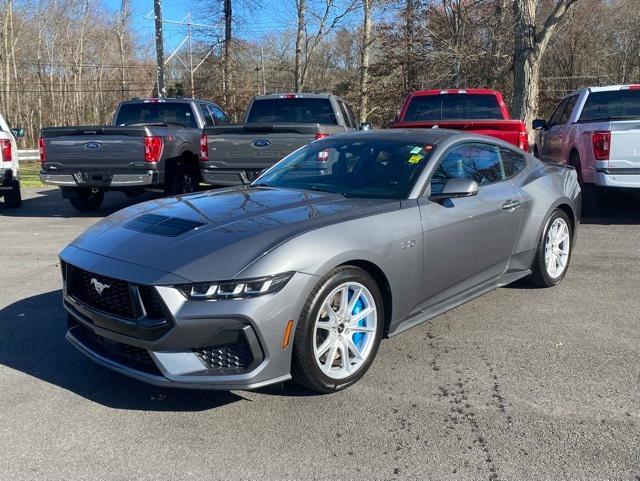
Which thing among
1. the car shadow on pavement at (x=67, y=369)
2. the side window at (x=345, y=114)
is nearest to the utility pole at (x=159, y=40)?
the side window at (x=345, y=114)

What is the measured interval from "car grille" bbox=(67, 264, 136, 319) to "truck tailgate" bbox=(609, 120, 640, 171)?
6998 mm

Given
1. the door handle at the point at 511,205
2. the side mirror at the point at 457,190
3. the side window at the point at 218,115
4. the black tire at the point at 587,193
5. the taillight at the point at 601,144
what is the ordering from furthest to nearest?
the side window at the point at 218,115 → the black tire at the point at 587,193 → the taillight at the point at 601,144 → the door handle at the point at 511,205 → the side mirror at the point at 457,190

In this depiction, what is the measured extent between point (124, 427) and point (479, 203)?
2.90 metres

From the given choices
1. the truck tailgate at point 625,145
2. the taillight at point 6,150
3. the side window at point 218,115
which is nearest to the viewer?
the truck tailgate at point 625,145

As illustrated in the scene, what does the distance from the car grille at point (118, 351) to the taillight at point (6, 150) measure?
8025mm

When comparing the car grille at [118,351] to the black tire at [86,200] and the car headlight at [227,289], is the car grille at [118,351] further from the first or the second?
the black tire at [86,200]

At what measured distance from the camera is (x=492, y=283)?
15.5 feet

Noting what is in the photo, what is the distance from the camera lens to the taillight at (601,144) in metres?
7.93

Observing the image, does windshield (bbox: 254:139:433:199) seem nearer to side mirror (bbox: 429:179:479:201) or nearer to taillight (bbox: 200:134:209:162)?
side mirror (bbox: 429:179:479:201)

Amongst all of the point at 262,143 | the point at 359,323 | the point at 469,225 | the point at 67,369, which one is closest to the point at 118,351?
the point at 67,369

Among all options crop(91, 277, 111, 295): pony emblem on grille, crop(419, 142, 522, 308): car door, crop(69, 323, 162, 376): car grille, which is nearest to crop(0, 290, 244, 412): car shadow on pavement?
crop(69, 323, 162, 376): car grille

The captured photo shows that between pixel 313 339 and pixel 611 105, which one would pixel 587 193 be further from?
pixel 313 339

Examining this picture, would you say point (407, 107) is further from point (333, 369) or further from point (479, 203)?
point (333, 369)

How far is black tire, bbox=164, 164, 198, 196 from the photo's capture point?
32.7ft
